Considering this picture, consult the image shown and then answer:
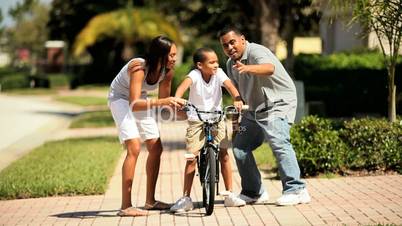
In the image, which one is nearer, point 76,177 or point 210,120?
point 210,120

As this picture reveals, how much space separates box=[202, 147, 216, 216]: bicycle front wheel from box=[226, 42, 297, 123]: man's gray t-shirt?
0.69m

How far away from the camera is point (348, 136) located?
9812 mm

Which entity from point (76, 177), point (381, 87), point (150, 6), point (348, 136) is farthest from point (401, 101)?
point (150, 6)

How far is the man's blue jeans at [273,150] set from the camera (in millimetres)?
7637

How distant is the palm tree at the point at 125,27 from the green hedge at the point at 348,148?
116 feet

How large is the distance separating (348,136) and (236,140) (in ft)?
7.74

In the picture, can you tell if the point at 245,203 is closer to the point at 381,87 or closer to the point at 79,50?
the point at 381,87

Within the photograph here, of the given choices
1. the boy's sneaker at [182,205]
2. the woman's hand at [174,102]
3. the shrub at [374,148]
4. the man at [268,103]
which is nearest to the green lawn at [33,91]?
the shrub at [374,148]

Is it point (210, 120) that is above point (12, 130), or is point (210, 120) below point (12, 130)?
above

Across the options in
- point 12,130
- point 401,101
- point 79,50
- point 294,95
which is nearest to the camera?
point 294,95

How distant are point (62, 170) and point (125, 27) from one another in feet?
116

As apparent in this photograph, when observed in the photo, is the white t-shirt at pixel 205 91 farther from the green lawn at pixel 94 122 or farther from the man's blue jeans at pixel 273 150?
the green lawn at pixel 94 122

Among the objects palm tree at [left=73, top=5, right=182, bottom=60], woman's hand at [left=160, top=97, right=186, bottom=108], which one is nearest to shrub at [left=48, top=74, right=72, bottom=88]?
palm tree at [left=73, top=5, right=182, bottom=60]

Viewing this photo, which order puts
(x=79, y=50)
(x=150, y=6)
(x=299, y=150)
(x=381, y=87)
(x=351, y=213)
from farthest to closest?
(x=150, y=6), (x=79, y=50), (x=381, y=87), (x=299, y=150), (x=351, y=213)
